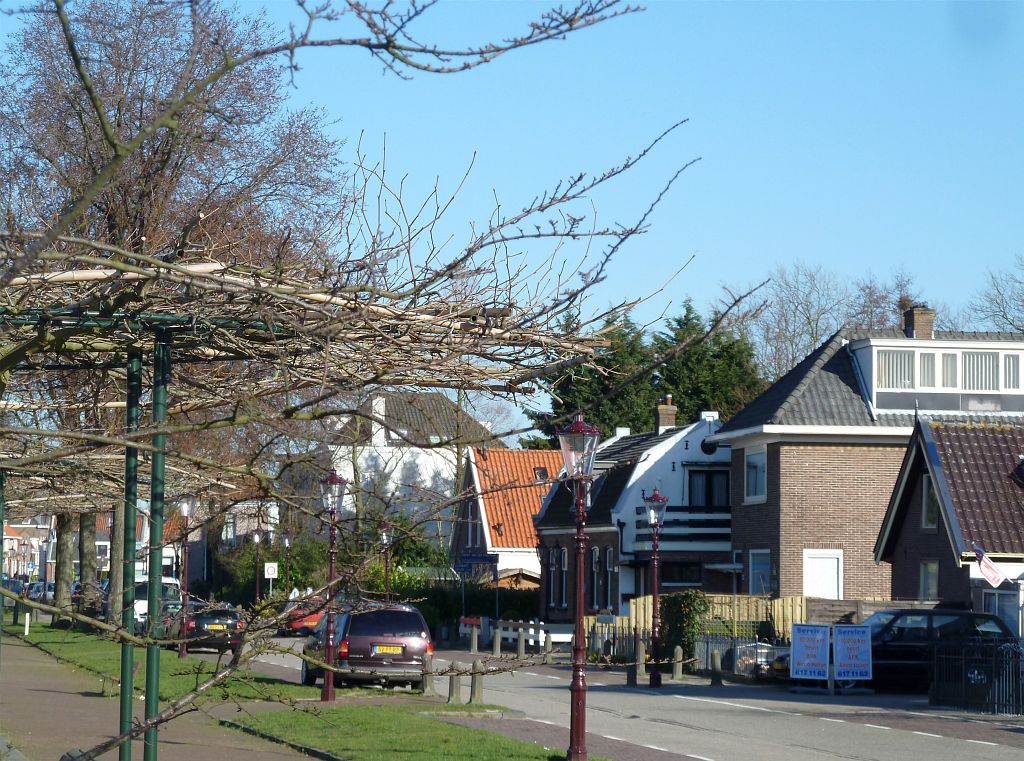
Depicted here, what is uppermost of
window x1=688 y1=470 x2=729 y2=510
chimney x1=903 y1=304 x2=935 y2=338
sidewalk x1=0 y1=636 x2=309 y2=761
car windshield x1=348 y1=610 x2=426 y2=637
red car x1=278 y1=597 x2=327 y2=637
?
chimney x1=903 y1=304 x2=935 y2=338

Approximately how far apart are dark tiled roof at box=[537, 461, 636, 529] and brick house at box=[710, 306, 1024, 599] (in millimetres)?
4647

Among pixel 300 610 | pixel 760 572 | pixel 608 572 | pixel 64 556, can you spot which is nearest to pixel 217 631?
pixel 300 610

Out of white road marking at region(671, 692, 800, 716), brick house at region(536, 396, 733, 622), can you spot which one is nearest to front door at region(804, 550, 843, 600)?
brick house at region(536, 396, 733, 622)

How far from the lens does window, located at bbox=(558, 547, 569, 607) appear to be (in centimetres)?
4647

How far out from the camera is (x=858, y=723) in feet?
66.8

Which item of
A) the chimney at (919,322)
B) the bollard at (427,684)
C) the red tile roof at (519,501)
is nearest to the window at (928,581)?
the chimney at (919,322)

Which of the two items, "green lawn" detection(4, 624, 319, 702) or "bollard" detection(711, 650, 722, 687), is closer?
"green lawn" detection(4, 624, 319, 702)

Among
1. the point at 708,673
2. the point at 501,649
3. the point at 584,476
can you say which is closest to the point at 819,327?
the point at 501,649

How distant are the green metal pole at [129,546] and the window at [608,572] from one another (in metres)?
37.2

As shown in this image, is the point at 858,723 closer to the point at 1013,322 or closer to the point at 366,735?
the point at 366,735

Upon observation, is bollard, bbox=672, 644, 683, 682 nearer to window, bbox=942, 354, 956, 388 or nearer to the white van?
the white van

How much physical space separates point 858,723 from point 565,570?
26568 mm

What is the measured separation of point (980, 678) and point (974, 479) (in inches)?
276

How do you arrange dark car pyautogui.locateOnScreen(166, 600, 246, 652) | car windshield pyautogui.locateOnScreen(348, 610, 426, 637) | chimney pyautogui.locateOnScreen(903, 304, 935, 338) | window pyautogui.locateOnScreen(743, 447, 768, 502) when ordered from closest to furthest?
dark car pyautogui.locateOnScreen(166, 600, 246, 652), car windshield pyautogui.locateOnScreen(348, 610, 426, 637), window pyautogui.locateOnScreen(743, 447, 768, 502), chimney pyautogui.locateOnScreen(903, 304, 935, 338)
